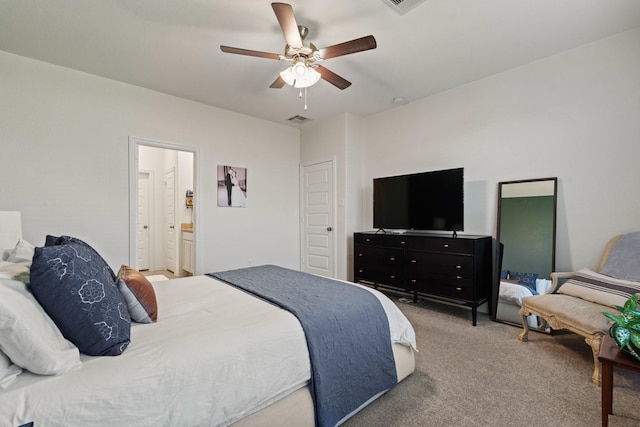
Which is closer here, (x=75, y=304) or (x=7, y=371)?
(x=7, y=371)

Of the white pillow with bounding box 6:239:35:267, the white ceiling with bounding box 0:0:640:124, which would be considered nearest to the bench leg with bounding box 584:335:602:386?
the white ceiling with bounding box 0:0:640:124

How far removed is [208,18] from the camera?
2330 mm

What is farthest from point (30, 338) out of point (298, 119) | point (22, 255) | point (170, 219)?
point (170, 219)

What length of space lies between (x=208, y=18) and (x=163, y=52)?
2.54ft

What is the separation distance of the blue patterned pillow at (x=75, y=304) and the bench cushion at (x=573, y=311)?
2.77m

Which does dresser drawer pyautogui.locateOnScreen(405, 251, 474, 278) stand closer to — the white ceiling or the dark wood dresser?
the dark wood dresser

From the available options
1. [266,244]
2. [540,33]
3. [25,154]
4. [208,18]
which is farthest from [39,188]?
[540,33]

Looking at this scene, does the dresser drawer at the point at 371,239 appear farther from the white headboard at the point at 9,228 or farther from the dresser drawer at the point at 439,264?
the white headboard at the point at 9,228

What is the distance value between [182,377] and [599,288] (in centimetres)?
295

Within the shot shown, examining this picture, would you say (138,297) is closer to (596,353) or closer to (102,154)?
(102,154)

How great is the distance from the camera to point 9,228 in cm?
254

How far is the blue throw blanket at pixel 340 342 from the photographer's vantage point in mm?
1438

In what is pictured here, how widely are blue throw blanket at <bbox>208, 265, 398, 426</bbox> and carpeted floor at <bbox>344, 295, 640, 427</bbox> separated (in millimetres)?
181

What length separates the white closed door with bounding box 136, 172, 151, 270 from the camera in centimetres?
577
